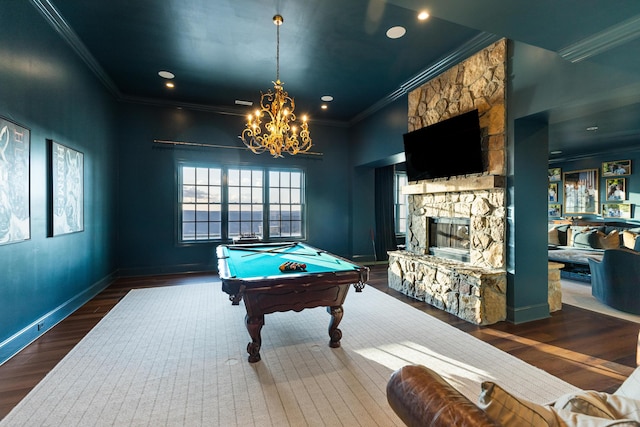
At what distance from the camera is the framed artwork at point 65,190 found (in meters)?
3.27

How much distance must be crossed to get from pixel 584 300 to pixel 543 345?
2147 millimetres

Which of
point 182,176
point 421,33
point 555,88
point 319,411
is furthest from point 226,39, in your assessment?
point 319,411

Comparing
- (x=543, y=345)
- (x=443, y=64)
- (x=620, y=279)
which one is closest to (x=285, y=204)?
(x=443, y=64)

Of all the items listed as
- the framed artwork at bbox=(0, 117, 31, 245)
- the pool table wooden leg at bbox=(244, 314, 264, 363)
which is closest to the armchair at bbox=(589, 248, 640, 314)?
the pool table wooden leg at bbox=(244, 314, 264, 363)

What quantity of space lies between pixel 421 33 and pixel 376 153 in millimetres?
2618

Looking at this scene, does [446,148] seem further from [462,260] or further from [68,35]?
[68,35]

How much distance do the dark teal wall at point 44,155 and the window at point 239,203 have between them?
1.64 metres

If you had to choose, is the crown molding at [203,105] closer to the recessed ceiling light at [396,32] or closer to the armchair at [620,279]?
the recessed ceiling light at [396,32]

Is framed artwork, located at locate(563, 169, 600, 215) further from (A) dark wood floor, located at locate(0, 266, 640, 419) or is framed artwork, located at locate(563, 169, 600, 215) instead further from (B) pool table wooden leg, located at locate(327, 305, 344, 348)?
(B) pool table wooden leg, located at locate(327, 305, 344, 348)

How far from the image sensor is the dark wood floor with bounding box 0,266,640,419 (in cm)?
224

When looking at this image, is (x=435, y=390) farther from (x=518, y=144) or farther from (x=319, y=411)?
(x=518, y=144)

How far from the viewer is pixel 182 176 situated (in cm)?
600

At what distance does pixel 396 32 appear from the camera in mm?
3402

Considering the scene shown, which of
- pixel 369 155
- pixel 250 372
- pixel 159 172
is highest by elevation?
pixel 369 155
